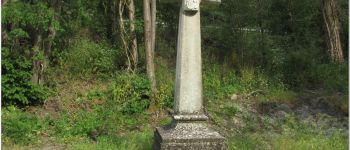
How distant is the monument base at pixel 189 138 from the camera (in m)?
5.58

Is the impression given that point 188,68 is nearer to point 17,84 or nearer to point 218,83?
point 17,84

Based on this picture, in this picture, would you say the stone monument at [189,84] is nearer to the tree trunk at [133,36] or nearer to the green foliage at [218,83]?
the green foliage at [218,83]

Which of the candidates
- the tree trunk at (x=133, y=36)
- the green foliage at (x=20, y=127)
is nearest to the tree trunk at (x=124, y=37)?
the tree trunk at (x=133, y=36)

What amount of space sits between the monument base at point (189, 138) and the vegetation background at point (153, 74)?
5.50 feet

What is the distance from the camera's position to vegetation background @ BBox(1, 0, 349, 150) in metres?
8.87

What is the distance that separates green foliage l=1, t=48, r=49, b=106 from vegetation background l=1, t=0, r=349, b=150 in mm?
22

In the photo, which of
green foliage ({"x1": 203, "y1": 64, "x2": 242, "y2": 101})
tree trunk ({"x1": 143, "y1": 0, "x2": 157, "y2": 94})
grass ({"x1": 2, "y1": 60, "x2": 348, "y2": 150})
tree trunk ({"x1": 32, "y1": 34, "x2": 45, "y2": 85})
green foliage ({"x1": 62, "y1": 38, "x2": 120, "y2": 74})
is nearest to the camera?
grass ({"x1": 2, "y1": 60, "x2": 348, "y2": 150})

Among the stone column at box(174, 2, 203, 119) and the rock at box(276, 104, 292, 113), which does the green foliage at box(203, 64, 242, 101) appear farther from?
the stone column at box(174, 2, 203, 119)

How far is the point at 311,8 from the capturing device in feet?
50.4

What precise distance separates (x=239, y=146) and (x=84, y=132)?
293cm

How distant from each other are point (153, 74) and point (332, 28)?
6.83m

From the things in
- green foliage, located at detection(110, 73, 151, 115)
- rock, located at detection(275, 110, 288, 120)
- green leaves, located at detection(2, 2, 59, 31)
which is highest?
green leaves, located at detection(2, 2, 59, 31)

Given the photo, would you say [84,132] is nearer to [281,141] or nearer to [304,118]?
[281,141]

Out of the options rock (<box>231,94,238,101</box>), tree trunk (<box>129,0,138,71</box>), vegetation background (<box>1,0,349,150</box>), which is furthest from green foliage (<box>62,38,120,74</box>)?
rock (<box>231,94,238,101</box>)
